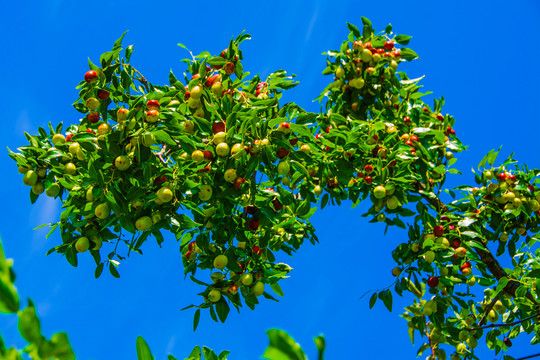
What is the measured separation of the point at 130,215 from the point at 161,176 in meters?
0.37

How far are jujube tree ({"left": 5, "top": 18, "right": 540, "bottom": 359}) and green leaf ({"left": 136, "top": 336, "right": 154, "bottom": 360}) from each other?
2.25 meters

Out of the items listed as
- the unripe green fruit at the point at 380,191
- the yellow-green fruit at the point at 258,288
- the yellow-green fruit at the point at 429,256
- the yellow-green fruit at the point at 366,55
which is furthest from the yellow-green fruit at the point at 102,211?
the yellow-green fruit at the point at 366,55

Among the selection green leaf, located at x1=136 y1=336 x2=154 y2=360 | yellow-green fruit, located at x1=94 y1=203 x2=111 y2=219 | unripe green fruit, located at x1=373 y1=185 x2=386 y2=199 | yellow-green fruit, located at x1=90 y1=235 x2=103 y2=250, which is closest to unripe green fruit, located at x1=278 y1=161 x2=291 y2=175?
unripe green fruit, located at x1=373 y1=185 x2=386 y2=199

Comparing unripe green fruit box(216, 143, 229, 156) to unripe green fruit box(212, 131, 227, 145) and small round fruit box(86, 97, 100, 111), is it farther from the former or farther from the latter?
small round fruit box(86, 97, 100, 111)

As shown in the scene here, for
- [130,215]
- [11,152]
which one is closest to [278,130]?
[130,215]

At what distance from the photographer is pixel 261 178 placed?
3541mm

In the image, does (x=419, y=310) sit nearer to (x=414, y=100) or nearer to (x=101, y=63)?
(x=414, y=100)

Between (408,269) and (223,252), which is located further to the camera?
(408,269)

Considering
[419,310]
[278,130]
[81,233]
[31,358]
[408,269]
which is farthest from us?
[419,310]

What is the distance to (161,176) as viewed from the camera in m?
3.37

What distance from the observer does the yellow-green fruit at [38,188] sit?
3.73 m

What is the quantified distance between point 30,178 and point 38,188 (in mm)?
118

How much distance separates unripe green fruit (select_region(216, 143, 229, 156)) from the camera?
3.04m

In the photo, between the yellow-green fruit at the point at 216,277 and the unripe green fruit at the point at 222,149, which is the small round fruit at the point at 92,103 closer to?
the unripe green fruit at the point at 222,149
